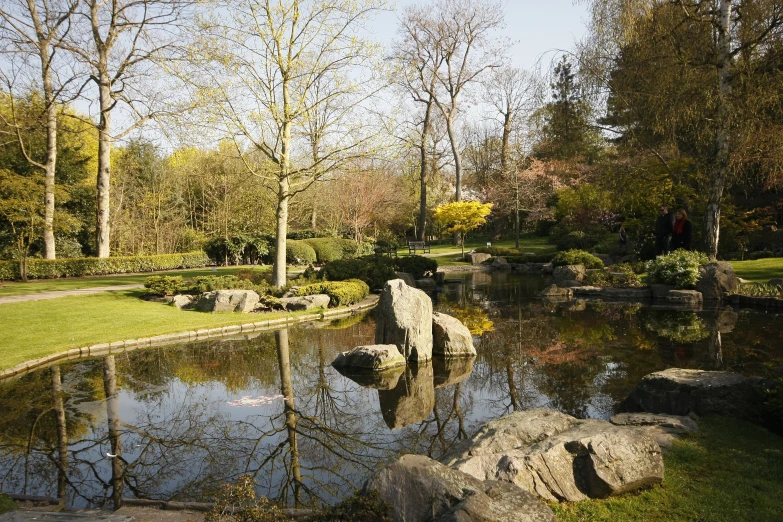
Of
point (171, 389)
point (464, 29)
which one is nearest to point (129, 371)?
point (171, 389)

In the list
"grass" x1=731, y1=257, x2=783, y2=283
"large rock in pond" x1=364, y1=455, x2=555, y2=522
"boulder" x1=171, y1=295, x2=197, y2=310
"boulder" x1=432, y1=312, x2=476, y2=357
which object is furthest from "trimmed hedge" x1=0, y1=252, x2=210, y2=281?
"grass" x1=731, y1=257, x2=783, y2=283

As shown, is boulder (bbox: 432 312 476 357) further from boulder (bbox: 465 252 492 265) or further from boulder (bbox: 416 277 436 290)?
boulder (bbox: 465 252 492 265)

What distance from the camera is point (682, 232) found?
17.8 meters

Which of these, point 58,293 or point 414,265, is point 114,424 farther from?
point 414,265

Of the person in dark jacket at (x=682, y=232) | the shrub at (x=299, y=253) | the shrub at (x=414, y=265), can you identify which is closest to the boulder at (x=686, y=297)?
the person in dark jacket at (x=682, y=232)

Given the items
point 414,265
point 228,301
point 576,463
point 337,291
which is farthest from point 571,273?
point 576,463

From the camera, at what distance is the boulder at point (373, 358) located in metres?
8.95

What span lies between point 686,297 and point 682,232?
3.81 m

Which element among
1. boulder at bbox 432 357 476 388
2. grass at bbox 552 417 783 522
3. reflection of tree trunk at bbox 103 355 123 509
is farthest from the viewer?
boulder at bbox 432 357 476 388

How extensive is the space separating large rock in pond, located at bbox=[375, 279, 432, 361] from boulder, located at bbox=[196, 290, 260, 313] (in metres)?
5.28

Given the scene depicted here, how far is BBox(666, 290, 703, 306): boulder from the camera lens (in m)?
14.7

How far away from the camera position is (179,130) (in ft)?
67.8

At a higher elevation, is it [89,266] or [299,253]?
[299,253]

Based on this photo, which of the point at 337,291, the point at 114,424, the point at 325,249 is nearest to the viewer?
the point at 114,424
